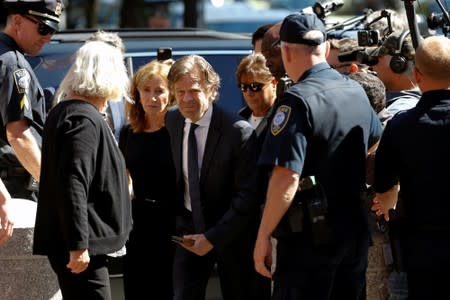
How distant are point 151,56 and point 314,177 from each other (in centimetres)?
313

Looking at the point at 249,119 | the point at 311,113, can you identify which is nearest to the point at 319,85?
the point at 311,113

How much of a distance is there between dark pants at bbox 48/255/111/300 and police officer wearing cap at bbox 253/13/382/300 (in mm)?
859

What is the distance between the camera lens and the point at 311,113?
16.7 ft

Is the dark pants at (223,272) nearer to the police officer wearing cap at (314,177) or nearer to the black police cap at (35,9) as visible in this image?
the police officer wearing cap at (314,177)

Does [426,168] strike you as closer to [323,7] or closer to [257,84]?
[257,84]

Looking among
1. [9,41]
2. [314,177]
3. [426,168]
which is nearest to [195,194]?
[314,177]

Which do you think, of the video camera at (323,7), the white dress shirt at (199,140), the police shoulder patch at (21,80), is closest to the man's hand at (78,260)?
the white dress shirt at (199,140)

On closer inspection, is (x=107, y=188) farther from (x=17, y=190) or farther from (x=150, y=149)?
(x=17, y=190)

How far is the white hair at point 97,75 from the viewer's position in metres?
5.59

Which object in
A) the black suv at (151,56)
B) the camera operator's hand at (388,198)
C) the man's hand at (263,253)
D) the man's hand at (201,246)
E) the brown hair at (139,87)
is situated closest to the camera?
the man's hand at (263,253)

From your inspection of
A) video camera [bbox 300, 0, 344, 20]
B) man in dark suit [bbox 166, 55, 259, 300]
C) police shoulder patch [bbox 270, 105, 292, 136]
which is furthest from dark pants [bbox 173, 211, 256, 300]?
video camera [bbox 300, 0, 344, 20]

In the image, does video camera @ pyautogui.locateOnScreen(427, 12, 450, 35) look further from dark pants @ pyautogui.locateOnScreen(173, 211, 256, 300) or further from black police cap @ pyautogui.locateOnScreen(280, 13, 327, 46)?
dark pants @ pyautogui.locateOnScreen(173, 211, 256, 300)

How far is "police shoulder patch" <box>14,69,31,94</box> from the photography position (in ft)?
20.7

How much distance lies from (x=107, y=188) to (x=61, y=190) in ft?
0.77
